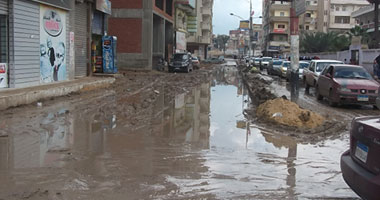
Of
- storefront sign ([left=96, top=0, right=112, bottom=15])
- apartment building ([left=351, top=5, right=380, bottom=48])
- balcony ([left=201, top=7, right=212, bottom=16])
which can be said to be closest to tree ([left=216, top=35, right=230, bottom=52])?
balcony ([left=201, top=7, right=212, bottom=16])

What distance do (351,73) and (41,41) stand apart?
484 inches

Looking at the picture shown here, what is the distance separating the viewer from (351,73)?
16.0 meters

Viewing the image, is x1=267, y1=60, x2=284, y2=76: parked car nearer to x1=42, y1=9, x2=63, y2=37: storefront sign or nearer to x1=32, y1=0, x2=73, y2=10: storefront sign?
x1=32, y1=0, x2=73, y2=10: storefront sign

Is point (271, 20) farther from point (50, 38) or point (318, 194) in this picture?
point (318, 194)

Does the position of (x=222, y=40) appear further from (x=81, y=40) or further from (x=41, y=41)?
(x=41, y=41)

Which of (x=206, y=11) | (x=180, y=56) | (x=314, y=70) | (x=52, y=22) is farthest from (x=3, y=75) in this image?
(x=206, y=11)

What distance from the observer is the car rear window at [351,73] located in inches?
622

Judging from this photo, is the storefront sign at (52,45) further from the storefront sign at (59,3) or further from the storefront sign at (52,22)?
the storefront sign at (59,3)

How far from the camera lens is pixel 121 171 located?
632 cm

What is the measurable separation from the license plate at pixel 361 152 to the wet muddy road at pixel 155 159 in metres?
1.05

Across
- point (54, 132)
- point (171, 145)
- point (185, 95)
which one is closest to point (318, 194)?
point (171, 145)

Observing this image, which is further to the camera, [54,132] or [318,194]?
[54,132]

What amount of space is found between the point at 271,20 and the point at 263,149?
93628 mm

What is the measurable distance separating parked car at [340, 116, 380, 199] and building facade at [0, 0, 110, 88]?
12.5 m
